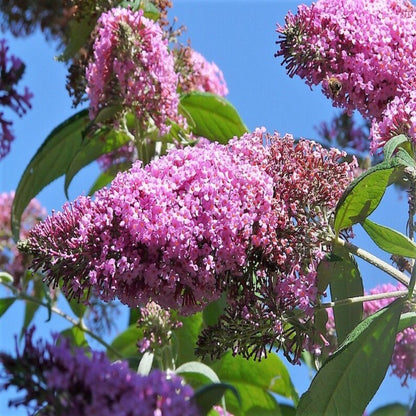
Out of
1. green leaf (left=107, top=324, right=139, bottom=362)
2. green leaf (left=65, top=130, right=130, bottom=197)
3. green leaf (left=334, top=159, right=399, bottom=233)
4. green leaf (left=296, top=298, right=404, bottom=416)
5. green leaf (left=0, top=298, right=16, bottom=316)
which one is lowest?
green leaf (left=296, top=298, right=404, bottom=416)

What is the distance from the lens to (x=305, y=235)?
1498mm

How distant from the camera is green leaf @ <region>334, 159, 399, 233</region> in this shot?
1442mm

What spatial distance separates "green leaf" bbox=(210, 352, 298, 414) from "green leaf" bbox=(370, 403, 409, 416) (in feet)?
2.37

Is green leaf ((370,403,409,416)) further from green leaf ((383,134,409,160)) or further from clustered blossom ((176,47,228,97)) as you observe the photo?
clustered blossom ((176,47,228,97))

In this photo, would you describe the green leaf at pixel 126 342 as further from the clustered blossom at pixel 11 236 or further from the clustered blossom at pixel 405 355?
the clustered blossom at pixel 405 355

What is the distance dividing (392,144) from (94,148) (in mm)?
1189

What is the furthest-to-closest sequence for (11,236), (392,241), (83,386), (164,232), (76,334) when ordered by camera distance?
(11,236) → (76,334) → (392,241) → (164,232) → (83,386)

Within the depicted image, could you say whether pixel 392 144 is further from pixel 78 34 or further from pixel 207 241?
pixel 78 34

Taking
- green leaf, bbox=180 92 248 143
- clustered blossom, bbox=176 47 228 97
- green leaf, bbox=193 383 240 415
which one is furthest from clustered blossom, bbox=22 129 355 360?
clustered blossom, bbox=176 47 228 97

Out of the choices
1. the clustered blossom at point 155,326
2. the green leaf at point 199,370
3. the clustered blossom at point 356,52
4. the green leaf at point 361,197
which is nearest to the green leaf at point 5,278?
the clustered blossom at point 155,326

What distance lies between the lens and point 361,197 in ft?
4.86

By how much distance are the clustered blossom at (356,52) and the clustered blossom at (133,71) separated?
1.52 ft

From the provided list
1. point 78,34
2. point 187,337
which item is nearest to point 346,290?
point 187,337

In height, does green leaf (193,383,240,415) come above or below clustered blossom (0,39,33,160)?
below
